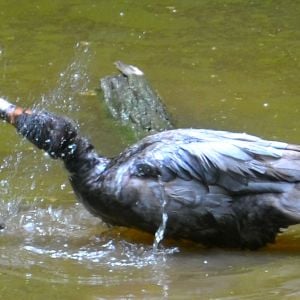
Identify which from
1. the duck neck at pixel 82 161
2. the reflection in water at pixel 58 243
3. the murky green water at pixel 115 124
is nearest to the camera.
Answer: the murky green water at pixel 115 124

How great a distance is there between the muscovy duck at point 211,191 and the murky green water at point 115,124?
6.1 inches

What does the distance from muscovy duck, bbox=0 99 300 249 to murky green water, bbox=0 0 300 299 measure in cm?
15

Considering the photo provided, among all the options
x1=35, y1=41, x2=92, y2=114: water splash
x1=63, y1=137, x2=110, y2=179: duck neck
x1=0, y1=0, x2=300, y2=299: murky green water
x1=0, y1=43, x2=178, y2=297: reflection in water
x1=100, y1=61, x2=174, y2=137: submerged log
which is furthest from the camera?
x1=35, y1=41, x2=92, y2=114: water splash

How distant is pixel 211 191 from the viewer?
624 cm

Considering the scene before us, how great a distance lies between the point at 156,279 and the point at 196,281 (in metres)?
0.23

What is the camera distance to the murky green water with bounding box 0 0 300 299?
18.3 ft

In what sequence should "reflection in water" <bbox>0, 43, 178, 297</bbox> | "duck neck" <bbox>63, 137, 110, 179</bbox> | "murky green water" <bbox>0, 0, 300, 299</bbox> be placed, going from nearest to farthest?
"murky green water" <bbox>0, 0, 300, 299</bbox>
"reflection in water" <bbox>0, 43, 178, 297</bbox>
"duck neck" <bbox>63, 137, 110, 179</bbox>


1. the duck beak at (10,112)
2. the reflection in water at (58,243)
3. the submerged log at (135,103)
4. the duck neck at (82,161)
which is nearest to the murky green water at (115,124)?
the reflection in water at (58,243)

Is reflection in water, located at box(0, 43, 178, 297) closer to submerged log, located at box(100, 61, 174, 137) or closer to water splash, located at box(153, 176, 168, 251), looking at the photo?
water splash, located at box(153, 176, 168, 251)

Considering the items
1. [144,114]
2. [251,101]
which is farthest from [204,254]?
[251,101]

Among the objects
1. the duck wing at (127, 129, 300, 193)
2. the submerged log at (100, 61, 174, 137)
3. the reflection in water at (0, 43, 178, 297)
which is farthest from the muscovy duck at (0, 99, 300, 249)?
the submerged log at (100, 61, 174, 137)

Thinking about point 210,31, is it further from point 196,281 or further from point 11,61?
point 196,281

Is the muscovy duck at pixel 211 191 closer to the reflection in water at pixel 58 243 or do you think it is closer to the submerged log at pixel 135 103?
the reflection in water at pixel 58 243

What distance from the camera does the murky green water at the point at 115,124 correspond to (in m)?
5.58
